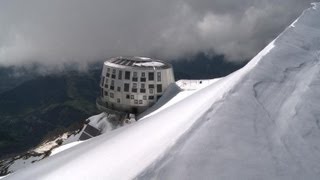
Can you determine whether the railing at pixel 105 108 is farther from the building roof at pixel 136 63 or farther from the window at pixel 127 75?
the building roof at pixel 136 63

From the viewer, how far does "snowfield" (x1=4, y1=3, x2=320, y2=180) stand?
928 cm

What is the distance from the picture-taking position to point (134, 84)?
253ft

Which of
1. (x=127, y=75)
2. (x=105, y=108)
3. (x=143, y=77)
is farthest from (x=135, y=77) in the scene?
(x=105, y=108)

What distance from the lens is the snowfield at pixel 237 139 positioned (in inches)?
365

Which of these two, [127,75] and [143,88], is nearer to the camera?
[143,88]

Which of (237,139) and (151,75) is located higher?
(237,139)

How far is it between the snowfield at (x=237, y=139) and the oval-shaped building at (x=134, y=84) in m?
63.1

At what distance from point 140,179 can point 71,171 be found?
12.0 feet

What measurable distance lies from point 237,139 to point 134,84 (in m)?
Answer: 67.5

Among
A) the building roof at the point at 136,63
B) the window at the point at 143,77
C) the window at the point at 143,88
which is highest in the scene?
the building roof at the point at 136,63

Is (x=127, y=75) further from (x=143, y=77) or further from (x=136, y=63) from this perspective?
(x=136, y=63)

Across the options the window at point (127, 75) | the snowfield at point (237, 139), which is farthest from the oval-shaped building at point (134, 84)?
the snowfield at point (237, 139)

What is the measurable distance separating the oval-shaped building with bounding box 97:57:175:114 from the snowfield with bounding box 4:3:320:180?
6308cm

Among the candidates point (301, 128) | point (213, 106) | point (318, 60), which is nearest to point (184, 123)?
point (213, 106)
